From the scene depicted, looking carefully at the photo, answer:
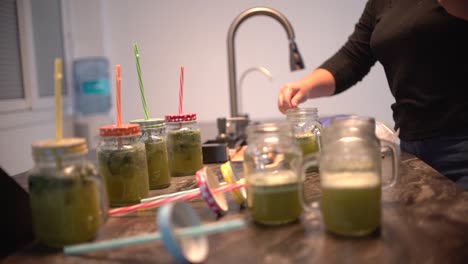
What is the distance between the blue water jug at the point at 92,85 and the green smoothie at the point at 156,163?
97.2 inches

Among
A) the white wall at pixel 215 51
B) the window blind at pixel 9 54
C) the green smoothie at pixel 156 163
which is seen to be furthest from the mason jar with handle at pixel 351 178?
the white wall at pixel 215 51

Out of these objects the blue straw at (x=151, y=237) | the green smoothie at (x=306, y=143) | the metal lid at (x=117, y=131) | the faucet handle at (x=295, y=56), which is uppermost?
the faucet handle at (x=295, y=56)

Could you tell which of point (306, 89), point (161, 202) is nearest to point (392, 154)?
point (161, 202)

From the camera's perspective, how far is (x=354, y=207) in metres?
0.58

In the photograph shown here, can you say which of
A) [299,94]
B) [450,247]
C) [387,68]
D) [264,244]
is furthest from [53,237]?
[387,68]

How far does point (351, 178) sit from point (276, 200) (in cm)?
12

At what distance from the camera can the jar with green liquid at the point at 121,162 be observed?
76 cm

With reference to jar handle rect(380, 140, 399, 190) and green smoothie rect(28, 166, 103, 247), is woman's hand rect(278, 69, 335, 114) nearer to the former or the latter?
jar handle rect(380, 140, 399, 190)

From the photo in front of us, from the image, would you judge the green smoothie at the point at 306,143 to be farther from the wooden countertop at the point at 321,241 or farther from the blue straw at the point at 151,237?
the blue straw at the point at 151,237

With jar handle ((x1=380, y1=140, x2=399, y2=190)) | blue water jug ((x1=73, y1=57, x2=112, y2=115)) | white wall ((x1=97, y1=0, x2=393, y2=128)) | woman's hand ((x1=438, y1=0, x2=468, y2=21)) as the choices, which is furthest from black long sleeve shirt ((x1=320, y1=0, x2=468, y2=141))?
blue water jug ((x1=73, y1=57, x2=112, y2=115))

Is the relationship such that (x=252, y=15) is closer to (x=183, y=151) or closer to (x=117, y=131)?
(x=183, y=151)

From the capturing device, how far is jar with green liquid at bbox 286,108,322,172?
965 mm

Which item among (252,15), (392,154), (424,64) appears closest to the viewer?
(392,154)

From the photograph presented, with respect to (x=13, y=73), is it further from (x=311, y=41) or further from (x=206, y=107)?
(x=311, y=41)
